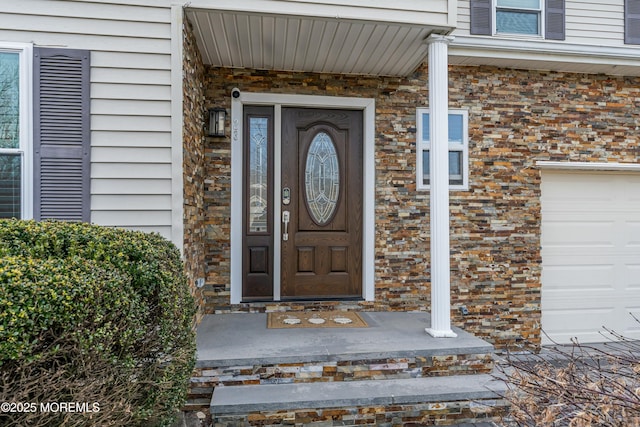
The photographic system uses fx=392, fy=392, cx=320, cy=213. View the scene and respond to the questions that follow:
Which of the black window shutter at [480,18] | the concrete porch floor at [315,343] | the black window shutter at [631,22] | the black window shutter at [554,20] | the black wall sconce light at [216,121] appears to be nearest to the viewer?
the concrete porch floor at [315,343]

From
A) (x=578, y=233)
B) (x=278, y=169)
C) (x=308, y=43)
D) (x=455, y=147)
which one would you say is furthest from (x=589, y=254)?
(x=308, y=43)

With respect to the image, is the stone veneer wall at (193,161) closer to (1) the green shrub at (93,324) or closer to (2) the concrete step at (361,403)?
(1) the green shrub at (93,324)

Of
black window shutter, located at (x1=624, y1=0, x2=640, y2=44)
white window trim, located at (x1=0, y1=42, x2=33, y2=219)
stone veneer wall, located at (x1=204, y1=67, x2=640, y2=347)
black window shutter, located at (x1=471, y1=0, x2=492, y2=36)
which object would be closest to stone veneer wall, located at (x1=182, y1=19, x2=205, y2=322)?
stone veneer wall, located at (x1=204, y1=67, x2=640, y2=347)

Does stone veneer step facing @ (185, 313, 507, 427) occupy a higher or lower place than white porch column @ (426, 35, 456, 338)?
lower

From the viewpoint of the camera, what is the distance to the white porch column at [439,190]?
10.6 feet

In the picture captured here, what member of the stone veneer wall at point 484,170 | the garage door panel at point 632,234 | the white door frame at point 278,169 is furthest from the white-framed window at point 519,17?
the garage door panel at point 632,234

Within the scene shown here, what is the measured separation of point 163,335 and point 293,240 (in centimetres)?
209

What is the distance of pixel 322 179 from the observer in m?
4.23

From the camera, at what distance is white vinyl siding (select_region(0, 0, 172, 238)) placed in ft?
9.30

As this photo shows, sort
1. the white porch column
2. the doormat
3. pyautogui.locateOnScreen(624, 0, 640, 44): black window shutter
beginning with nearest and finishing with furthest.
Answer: the white porch column
the doormat
pyautogui.locateOnScreen(624, 0, 640, 44): black window shutter

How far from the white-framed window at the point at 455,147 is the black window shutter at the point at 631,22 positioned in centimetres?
216

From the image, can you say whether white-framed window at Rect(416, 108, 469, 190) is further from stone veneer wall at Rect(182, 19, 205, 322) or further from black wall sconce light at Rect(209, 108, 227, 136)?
stone veneer wall at Rect(182, 19, 205, 322)

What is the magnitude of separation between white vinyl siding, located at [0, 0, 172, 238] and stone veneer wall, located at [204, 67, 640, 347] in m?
1.13

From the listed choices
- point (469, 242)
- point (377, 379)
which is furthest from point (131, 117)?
point (469, 242)
